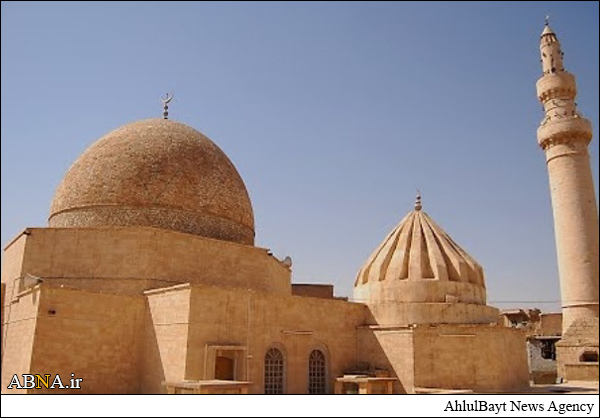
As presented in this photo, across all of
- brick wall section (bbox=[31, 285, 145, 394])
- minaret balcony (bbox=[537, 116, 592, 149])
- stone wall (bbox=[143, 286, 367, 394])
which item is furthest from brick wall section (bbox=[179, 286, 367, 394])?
minaret balcony (bbox=[537, 116, 592, 149])

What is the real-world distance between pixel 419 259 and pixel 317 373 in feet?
17.8

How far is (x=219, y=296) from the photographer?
14.0 metres

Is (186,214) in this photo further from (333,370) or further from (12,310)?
(333,370)

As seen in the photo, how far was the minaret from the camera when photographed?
1750cm

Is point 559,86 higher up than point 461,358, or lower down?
higher up

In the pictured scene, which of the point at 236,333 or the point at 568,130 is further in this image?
the point at 568,130

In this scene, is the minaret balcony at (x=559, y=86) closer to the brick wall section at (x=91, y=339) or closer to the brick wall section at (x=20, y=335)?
the brick wall section at (x=91, y=339)

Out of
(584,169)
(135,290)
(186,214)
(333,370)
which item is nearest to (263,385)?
(333,370)

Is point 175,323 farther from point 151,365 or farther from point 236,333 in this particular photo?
point 236,333

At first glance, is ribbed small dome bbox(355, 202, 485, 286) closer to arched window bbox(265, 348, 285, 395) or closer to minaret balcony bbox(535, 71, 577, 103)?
arched window bbox(265, 348, 285, 395)

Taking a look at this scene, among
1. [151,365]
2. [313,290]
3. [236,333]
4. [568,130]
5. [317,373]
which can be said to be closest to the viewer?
[151,365]

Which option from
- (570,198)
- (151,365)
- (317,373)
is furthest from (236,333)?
(570,198)

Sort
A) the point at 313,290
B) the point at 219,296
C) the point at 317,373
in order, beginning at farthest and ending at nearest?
1. the point at 313,290
2. the point at 317,373
3. the point at 219,296

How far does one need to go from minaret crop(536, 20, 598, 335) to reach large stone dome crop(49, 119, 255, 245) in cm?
1052
